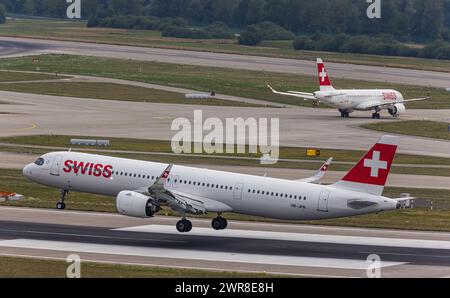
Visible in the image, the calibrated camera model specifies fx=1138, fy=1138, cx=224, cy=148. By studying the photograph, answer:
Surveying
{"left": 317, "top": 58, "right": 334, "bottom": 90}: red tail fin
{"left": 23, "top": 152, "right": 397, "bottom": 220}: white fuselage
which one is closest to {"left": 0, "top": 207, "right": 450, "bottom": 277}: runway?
{"left": 23, "top": 152, "right": 397, "bottom": 220}: white fuselage

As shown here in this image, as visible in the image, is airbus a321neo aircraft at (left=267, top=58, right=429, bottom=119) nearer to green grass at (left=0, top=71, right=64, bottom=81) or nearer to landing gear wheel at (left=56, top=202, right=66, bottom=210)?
green grass at (left=0, top=71, right=64, bottom=81)

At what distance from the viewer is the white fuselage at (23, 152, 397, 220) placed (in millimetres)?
59000

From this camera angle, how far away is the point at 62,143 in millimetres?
97750

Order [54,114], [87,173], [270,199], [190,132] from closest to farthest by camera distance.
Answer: [270,199]
[87,173]
[190,132]
[54,114]

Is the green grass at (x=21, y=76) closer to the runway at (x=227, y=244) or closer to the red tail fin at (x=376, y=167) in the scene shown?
the runway at (x=227, y=244)

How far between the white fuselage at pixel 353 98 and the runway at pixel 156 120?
1.56 m

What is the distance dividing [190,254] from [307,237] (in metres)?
8.81

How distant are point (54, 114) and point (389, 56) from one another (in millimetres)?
88850

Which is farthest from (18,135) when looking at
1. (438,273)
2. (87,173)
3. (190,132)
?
(438,273)

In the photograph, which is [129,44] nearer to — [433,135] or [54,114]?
[54,114]

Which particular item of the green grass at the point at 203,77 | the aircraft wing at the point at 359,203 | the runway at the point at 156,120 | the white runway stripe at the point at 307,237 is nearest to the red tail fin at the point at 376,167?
the aircraft wing at the point at 359,203

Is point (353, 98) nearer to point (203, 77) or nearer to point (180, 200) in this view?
point (203, 77)
